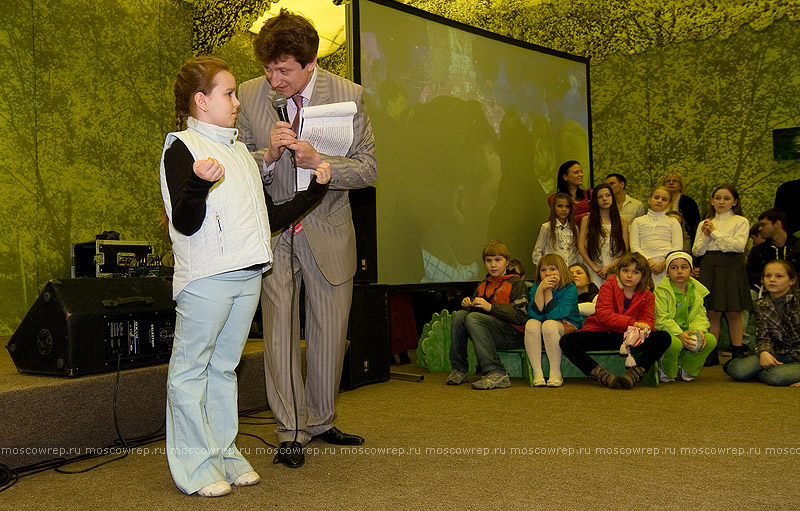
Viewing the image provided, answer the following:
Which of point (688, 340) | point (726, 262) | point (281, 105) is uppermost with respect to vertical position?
point (281, 105)

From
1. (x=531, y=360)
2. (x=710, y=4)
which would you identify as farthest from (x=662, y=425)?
(x=710, y=4)

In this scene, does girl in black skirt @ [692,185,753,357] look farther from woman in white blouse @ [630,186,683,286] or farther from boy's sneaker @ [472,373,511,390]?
boy's sneaker @ [472,373,511,390]

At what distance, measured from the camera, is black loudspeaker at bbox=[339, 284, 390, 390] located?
390 cm

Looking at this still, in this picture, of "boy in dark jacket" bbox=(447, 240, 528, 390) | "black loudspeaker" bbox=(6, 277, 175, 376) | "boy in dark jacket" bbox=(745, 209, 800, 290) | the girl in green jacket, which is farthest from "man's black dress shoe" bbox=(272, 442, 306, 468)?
"boy in dark jacket" bbox=(745, 209, 800, 290)

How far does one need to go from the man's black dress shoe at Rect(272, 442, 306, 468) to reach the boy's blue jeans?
197 cm

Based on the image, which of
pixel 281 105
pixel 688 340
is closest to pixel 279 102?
pixel 281 105

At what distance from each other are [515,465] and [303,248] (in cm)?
100

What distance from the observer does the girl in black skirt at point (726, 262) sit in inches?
186

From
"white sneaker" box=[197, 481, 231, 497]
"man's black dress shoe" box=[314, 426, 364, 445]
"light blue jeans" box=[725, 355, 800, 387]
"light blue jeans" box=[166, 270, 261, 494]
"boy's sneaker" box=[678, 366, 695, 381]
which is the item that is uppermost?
"light blue jeans" box=[166, 270, 261, 494]

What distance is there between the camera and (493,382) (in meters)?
3.89

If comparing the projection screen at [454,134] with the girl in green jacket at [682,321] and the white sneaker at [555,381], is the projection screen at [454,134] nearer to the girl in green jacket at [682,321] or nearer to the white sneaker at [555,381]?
the white sneaker at [555,381]

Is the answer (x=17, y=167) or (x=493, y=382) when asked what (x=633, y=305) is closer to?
(x=493, y=382)

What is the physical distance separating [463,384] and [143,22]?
17.8ft

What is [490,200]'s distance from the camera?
5102mm
